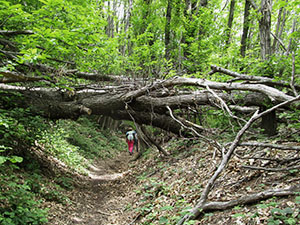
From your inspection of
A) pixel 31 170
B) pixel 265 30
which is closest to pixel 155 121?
pixel 31 170

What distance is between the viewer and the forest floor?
8.92ft

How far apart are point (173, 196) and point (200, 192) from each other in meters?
0.72

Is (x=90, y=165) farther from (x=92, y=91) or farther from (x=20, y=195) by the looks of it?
(x=20, y=195)

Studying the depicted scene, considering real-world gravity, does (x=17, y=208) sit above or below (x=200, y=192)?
below

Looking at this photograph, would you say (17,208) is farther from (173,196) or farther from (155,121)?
(155,121)

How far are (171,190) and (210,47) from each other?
23.7 feet

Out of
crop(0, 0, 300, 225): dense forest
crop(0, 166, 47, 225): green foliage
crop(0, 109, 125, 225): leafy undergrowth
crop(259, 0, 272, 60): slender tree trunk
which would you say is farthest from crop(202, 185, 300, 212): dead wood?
crop(259, 0, 272, 60): slender tree trunk

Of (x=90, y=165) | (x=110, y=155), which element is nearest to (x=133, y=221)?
(x=90, y=165)

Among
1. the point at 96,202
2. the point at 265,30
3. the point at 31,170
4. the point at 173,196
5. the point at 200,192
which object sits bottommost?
the point at 96,202

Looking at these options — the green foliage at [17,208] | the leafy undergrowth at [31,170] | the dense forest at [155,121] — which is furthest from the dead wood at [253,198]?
the green foliage at [17,208]

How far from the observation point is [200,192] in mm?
3955

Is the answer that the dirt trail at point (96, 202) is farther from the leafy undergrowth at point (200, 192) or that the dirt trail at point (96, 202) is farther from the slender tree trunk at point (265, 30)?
the slender tree trunk at point (265, 30)

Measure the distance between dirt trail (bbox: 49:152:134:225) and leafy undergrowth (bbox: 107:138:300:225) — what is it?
20 cm

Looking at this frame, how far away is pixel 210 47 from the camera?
9781 millimetres
